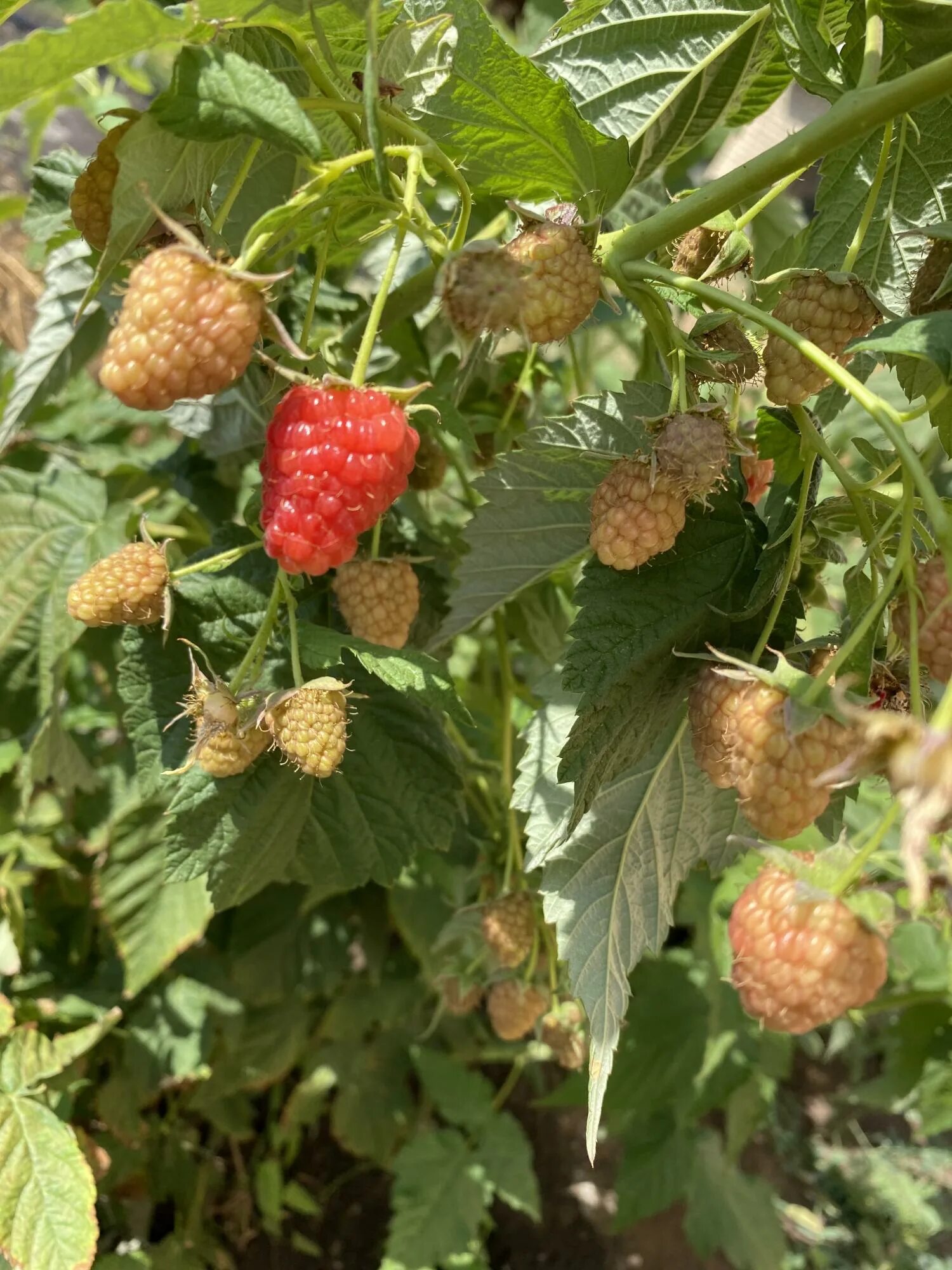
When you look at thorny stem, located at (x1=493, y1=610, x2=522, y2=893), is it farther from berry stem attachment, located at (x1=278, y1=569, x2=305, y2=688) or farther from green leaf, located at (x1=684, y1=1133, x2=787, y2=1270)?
green leaf, located at (x1=684, y1=1133, x2=787, y2=1270)

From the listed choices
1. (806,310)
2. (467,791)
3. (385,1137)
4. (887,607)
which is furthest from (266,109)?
(385,1137)

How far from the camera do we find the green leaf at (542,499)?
2.51ft

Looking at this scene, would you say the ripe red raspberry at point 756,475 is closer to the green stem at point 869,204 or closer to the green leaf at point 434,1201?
the green stem at point 869,204

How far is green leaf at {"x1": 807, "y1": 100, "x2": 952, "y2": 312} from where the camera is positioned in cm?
83

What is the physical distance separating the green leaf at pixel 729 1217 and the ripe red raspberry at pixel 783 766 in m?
1.57

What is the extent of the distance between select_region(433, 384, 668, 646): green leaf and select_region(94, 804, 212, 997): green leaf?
67 cm

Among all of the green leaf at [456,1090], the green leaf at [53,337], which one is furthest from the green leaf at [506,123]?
the green leaf at [456,1090]

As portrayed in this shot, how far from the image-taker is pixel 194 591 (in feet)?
2.88

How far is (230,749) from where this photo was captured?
0.74 m

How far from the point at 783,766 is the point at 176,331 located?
16.5 inches

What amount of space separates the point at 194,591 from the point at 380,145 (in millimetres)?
452

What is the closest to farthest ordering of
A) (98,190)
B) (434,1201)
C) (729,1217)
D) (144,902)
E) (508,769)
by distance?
(98,190), (508,769), (144,902), (434,1201), (729,1217)

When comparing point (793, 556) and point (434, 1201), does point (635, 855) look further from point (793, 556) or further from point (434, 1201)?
point (434, 1201)

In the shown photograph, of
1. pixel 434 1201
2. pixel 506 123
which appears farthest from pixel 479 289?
pixel 434 1201
